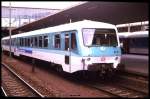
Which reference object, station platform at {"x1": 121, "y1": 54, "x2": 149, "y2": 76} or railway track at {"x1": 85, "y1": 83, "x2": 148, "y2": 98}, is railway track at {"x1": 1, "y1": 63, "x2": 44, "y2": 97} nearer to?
railway track at {"x1": 85, "y1": 83, "x2": 148, "y2": 98}

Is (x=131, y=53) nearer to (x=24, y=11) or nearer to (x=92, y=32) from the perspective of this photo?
(x=92, y=32)

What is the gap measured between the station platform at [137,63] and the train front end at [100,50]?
8.92 ft

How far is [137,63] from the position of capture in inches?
731

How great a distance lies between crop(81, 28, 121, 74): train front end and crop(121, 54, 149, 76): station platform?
2.72m

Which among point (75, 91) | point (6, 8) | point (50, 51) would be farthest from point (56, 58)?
point (6, 8)

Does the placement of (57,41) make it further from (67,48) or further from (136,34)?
(136,34)

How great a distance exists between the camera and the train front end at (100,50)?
1473cm

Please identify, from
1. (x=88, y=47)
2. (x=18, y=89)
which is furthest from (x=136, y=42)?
(x=18, y=89)

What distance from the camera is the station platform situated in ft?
58.4

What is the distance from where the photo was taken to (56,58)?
58.1ft

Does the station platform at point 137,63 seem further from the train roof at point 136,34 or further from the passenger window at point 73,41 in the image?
the passenger window at point 73,41

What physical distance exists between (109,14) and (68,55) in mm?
5094

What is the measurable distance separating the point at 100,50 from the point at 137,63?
4.21m

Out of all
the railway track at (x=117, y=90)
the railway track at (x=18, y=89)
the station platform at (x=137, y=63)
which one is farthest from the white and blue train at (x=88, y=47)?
the station platform at (x=137, y=63)
